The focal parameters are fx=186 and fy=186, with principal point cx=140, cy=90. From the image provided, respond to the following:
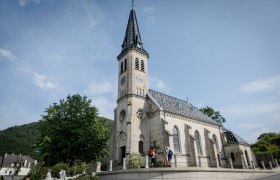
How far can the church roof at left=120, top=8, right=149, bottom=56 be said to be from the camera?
32.1 m

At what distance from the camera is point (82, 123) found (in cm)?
2738

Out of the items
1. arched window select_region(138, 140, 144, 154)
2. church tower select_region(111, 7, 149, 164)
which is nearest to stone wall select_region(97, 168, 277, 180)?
church tower select_region(111, 7, 149, 164)

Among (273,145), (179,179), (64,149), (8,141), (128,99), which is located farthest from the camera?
(8,141)

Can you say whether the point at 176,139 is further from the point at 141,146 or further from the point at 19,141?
the point at 19,141

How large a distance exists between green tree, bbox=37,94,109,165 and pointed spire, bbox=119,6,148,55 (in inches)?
480

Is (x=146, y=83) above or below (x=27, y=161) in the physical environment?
above

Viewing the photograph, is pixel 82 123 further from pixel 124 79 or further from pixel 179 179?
pixel 179 179

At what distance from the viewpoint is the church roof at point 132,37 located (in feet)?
105

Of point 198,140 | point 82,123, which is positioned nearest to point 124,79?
point 82,123

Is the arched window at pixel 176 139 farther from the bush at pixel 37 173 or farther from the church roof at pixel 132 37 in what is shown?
the bush at pixel 37 173

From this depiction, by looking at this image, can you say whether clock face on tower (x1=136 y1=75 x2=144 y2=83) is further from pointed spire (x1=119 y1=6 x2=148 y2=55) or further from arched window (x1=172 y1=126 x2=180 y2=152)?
arched window (x1=172 y1=126 x2=180 y2=152)

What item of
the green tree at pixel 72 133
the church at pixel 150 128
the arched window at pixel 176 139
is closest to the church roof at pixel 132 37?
the church at pixel 150 128

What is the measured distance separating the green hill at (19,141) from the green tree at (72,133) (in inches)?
2047

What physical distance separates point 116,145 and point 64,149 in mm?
7068
